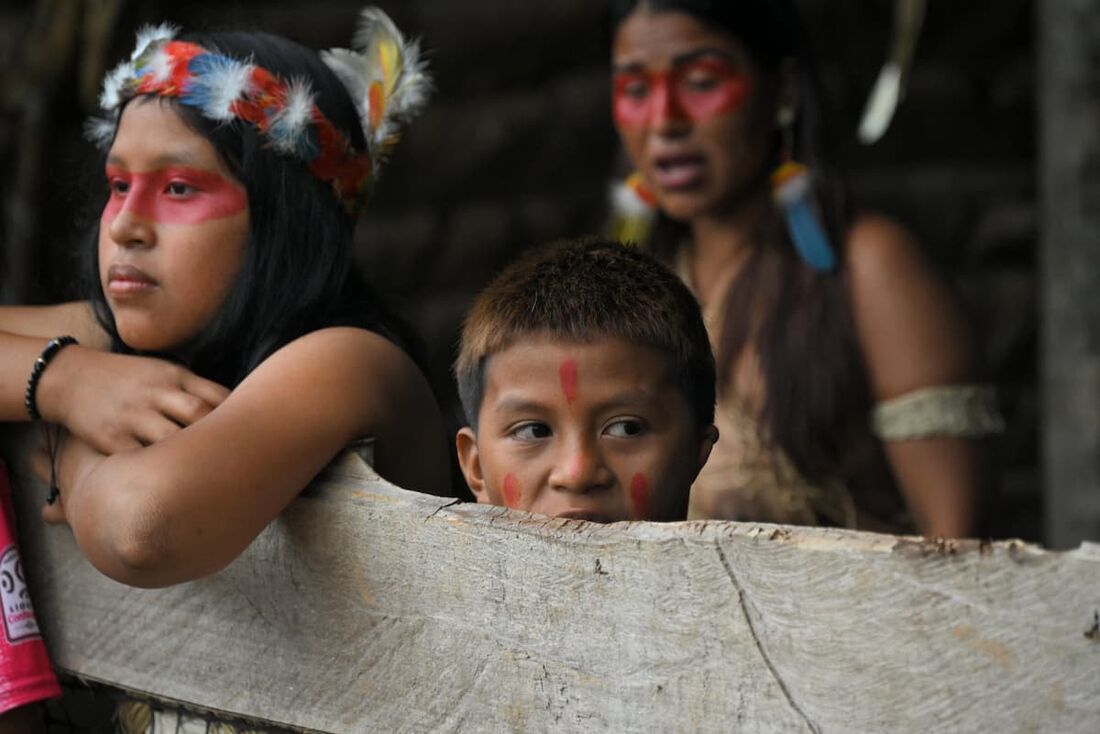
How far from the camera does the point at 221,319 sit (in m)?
2.11

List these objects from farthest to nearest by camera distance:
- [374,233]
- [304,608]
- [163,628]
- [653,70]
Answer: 1. [374,233]
2. [653,70]
3. [163,628]
4. [304,608]

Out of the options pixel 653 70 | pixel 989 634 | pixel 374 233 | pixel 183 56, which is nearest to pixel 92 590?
pixel 183 56

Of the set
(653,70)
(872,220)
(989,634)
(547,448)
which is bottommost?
(989,634)

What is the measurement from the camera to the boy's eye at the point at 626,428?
6.16 ft

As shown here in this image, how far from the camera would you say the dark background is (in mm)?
4609

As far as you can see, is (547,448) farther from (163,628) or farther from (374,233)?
(374,233)

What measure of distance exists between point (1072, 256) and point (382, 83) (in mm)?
2088

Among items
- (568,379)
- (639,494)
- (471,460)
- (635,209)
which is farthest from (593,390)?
(635,209)

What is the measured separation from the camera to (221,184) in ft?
6.89

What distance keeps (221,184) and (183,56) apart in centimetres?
22

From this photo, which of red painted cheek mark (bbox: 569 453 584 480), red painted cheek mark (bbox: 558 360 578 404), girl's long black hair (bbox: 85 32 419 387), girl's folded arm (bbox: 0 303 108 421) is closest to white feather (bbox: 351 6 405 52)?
girl's long black hair (bbox: 85 32 419 387)

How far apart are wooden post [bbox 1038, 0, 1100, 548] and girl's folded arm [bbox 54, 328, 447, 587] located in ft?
7.74

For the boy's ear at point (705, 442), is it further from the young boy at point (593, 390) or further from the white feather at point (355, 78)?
the white feather at point (355, 78)

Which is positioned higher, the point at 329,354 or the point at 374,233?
the point at 374,233
